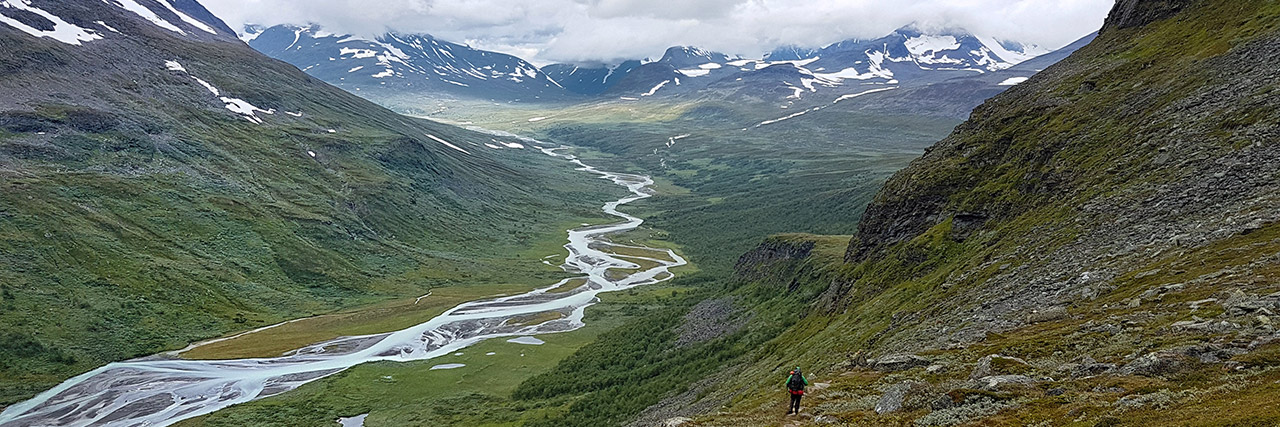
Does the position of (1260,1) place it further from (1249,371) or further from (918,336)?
(1249,371)

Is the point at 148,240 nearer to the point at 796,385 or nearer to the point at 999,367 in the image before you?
the point at 796,385

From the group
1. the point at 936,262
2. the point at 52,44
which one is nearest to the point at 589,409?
the point at 936,262

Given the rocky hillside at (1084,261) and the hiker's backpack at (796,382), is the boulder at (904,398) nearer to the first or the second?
the rocky hillside at (1084,261)

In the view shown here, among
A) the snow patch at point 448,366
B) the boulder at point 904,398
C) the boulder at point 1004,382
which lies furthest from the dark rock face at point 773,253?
the boulder at point 1004,382

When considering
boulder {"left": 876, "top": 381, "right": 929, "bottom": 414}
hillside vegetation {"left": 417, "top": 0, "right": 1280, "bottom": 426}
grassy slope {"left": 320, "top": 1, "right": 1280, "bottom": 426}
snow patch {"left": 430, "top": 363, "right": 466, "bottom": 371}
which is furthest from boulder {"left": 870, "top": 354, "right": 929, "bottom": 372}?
snow patch {"left": 430, "top": 363, "right": 466, "bottom": 371}

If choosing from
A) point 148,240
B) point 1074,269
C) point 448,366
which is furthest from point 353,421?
point 148,240

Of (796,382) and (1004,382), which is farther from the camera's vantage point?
(796,382)
